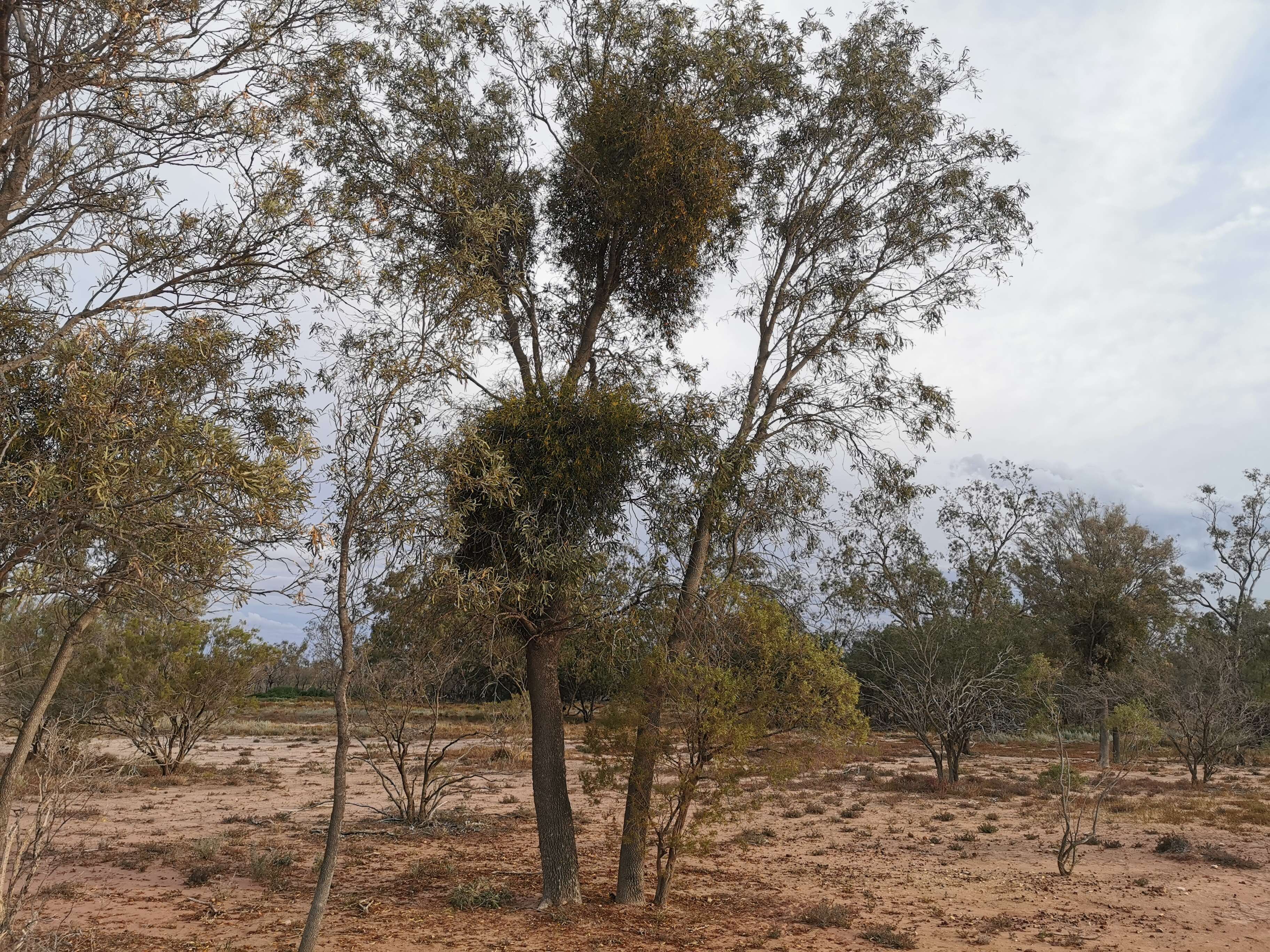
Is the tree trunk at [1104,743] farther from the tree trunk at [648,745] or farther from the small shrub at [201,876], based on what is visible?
the small shrub at [201,876]

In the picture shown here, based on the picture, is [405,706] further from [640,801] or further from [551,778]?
[640,801]

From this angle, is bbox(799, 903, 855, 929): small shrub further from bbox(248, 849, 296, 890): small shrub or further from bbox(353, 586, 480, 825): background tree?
bbox(248, 849, 296, 890): small shrub

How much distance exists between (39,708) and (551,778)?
519 cm

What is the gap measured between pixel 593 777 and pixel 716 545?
10.5 ft

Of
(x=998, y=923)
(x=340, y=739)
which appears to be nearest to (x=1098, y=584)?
(x=998, y=923)

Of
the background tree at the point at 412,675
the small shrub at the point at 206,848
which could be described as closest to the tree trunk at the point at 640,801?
the background tree at the point at 412,675

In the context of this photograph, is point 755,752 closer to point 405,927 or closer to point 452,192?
point 405,927

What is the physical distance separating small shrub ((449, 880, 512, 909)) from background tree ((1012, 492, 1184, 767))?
22.1m

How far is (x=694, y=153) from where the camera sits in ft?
32.2

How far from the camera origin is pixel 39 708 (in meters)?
6.64

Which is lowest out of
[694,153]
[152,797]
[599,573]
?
[152,797]

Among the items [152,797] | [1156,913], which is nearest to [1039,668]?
[1156,913]

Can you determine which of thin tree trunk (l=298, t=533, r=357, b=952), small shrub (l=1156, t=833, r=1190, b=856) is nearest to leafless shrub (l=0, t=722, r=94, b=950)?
thin tree trunk (l=298, t=533, r=357, b=952)

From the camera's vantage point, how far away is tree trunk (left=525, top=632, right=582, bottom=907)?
31.7ft
